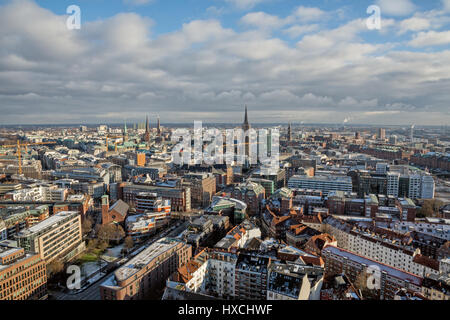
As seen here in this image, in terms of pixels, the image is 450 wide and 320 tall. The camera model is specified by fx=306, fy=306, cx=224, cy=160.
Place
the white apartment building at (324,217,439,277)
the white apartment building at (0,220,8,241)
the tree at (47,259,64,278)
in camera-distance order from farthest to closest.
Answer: the white apartment building at (0,220,8,241) → the tree at (47,259,64,278) → the white apartment building at (324,217,439,277)

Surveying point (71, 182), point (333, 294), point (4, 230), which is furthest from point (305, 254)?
point (71, 182)

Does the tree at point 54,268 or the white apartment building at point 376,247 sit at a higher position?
the white apartment building at point 376,247

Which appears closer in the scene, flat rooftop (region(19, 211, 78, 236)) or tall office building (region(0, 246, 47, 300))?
tall office building (region(0, 246, 47, 300))

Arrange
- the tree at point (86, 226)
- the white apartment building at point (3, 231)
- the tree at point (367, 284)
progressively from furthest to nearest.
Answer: the tree at point (86, 226), the white apartment building at point (3, 231), the tree at point (367, 284)

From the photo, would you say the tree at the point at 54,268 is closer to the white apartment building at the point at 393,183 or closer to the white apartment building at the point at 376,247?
the white apartment building at the point at 376,247

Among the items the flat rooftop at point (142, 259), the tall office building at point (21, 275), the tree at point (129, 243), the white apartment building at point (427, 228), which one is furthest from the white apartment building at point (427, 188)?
the tall office building at point (21, 275)

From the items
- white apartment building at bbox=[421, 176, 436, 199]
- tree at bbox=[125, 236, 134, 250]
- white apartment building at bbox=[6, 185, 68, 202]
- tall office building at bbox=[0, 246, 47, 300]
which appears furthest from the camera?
white apartment building at bbox=[421, 176, 436, 199]

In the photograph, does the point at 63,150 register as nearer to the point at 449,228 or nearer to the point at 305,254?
the point at 305,254

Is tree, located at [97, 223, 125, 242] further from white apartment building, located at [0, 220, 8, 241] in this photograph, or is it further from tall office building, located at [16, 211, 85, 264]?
white apartment building, located at [0, 220, 8, 241]

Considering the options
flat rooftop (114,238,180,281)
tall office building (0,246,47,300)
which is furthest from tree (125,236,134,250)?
tall office building (0,246,47,300)

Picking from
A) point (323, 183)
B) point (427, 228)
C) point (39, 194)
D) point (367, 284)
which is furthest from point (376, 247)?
point (39, 194)

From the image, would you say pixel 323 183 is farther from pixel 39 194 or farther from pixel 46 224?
pixel 39 194

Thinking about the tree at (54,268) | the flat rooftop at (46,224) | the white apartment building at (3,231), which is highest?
the flat rooftop at (46,224)
